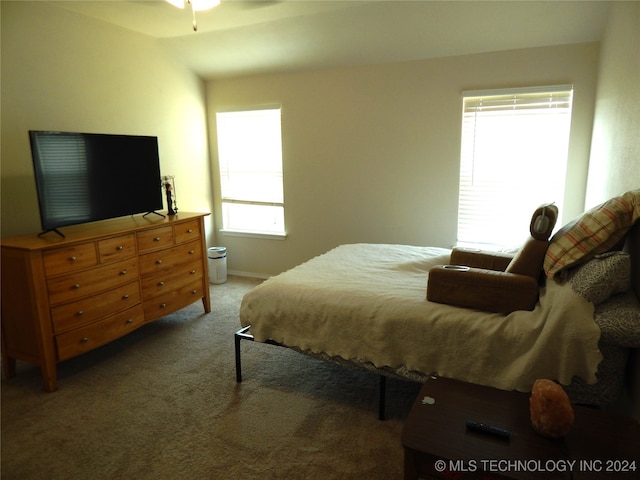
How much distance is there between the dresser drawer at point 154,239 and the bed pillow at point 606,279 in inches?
113

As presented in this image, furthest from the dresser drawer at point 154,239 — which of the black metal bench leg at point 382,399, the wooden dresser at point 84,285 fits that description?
the black metal bench leg at point 382,399

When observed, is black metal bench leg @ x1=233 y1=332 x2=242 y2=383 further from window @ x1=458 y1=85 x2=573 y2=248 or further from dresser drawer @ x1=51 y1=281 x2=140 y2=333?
window @ x1=458 y1=85 x2=573 y2=248

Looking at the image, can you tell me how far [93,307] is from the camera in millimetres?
2748

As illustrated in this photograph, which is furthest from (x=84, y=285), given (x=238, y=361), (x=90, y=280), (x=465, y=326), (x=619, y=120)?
(x=619, y=120)

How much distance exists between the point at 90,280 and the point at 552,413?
2763 mm

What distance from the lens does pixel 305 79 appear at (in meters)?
4.25

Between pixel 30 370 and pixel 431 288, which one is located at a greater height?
pixel 431 288

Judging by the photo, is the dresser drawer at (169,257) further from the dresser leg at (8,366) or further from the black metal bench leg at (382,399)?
the black metal bench leg at (382,399)

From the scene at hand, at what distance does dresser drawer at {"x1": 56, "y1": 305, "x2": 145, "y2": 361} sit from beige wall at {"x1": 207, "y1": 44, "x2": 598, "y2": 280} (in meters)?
1.99

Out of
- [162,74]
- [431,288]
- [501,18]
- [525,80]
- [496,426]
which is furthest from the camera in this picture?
[162,74]

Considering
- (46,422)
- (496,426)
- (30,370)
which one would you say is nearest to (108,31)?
(30,370)

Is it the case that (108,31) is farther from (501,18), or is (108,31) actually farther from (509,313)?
(509,313)

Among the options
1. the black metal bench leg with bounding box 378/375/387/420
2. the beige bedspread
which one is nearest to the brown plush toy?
→ the beige bedspread

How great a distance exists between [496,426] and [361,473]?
80 cm
